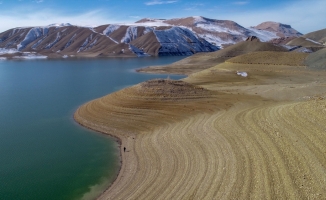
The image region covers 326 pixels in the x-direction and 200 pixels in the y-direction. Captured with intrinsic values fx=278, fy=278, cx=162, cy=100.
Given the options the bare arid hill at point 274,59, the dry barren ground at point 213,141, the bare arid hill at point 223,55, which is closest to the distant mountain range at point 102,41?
the bare arid hill at point 223,55

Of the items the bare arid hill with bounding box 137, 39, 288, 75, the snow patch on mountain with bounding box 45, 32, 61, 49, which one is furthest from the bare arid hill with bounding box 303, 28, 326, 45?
the snow patch on mountain with bounding box 45, 32, 61, 49

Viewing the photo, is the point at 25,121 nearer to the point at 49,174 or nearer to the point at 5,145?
the point at 5,145

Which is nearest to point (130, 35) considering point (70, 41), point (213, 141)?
point (70, 41)

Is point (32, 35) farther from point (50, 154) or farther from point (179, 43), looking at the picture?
point (50, 154)

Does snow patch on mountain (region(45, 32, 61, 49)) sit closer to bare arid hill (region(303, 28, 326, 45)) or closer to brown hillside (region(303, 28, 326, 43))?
bare arid hill (region(303, 28, 326, 45))

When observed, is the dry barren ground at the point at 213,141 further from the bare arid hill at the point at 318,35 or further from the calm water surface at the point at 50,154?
the bare arid hill at the point at 318,35

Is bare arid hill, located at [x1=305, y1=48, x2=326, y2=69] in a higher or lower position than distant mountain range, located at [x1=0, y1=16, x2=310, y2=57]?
lower
